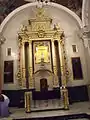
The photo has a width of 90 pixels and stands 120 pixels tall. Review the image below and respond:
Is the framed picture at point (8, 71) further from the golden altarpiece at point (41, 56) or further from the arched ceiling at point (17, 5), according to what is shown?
the arched ceiling at point (17, 5)

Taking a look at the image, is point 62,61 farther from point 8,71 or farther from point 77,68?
point 8,71

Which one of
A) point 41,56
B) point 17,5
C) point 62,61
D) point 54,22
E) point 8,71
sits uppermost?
point 17,5

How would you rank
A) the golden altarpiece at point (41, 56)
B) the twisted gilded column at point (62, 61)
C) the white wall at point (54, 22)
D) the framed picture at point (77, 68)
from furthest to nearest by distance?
the white wall at point (54, 22)
the framed picture at point (77, 68)
the golden altarpiece at point (41, 56)
the twisted gilded column at point (62, 61)

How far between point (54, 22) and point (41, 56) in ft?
8.07

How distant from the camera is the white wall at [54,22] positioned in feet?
35.9

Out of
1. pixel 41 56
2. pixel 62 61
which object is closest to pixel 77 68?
pixel 62 61

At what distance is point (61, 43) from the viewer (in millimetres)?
11070

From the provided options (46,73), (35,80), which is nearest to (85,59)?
(46,73)

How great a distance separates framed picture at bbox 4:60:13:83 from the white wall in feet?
0.84

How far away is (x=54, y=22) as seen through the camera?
11.6 metres

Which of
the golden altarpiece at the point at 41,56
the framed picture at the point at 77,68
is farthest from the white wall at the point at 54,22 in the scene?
the golden altarpiece at the point at 41,56

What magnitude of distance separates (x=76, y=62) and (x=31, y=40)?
3.01 meters

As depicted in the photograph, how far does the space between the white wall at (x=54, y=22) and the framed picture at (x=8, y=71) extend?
26 cm

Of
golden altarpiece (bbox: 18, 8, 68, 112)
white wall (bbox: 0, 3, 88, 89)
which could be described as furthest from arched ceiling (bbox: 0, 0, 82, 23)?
golden altarpiece (bbox: 18, 8, 68, 112)
